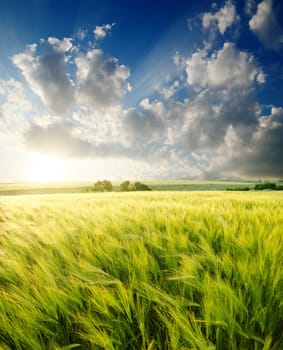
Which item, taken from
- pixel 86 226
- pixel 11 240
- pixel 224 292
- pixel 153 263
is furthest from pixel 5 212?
pixel 224 292

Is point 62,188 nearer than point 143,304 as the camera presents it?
No

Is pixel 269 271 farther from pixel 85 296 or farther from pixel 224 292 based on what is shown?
pixel 85 296

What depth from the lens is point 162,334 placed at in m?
0.94

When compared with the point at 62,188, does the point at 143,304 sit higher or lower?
higher

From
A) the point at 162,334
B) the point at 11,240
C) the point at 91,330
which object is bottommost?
the point at 162,334

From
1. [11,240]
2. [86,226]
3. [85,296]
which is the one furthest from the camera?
[86,226]

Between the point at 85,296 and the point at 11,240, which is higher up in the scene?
the point at 11,240

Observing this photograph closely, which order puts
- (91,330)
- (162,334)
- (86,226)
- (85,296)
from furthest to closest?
(86,226) → (85,296) → (162,334) → (91,330)

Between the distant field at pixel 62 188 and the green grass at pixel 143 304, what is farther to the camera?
the distant field at pixel 62 188

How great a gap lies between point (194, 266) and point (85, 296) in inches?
22.8

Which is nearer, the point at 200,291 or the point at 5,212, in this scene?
the point at 200,291

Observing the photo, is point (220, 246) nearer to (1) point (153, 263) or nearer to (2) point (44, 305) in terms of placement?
(1) point (153, 263)

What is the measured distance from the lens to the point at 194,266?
1.20 metres

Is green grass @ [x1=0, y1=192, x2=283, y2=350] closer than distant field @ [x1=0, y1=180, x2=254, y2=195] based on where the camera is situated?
Yes
